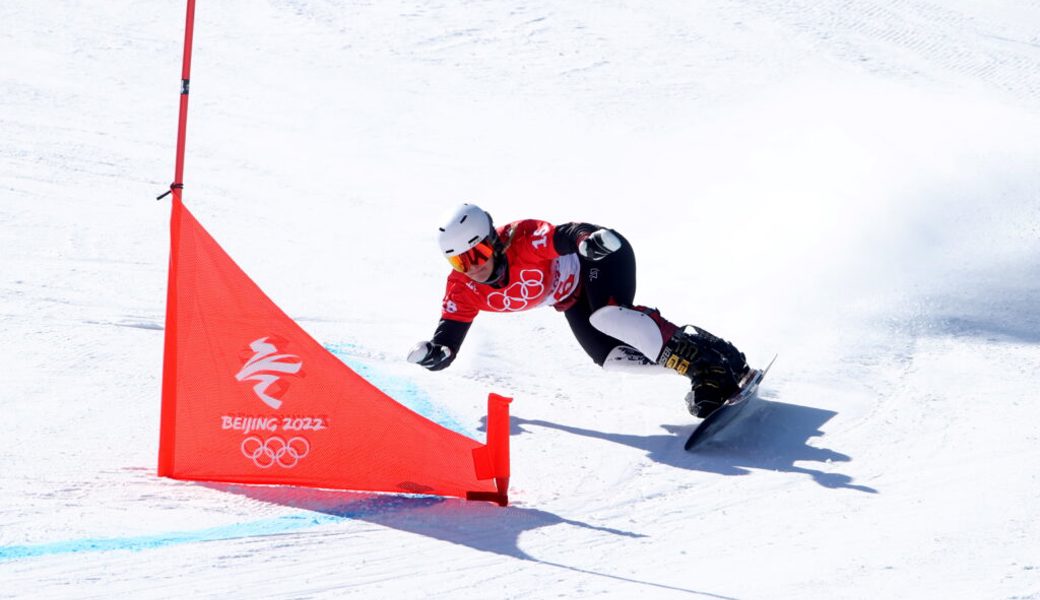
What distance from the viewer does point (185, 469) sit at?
5301mm

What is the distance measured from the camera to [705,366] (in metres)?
6.15

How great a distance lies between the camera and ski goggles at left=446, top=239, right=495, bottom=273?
5980 mm

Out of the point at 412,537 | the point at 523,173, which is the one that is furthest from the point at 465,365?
the point at 523,173

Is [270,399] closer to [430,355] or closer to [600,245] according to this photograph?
[430,355]

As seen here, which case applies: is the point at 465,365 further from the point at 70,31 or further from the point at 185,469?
the point at 70,31

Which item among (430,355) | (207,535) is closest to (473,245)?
(430,355)

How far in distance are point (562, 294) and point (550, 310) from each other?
1.73 meters

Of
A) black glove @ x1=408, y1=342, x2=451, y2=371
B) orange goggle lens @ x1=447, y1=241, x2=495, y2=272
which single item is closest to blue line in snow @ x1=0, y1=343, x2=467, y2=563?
black glove @ x1=408, y1=342, x2=451, y2=371

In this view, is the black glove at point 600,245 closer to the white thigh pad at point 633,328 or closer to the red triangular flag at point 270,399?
the white thigh pad at point 633,328

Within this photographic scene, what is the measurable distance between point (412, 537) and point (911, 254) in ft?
15.3

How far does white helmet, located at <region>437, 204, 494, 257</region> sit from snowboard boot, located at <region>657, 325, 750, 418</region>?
111 centimetres

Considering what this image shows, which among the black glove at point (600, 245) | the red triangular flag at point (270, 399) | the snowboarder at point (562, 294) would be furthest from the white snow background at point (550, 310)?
the black glove at point (600, 245)

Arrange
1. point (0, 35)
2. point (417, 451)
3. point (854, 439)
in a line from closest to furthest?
point (417, 451) < point (854, 439) < point (0, 35)

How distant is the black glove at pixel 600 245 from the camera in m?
5.82
